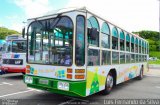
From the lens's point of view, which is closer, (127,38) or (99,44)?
(99,44)

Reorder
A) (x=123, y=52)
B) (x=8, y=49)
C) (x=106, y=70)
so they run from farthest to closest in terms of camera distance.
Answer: (x=8, y=49) → (x=123, y=52) → (x=106, y=70)

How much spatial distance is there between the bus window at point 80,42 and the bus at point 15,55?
239 inches

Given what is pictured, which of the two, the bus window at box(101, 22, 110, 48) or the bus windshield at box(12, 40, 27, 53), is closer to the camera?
the bus window at box(101, 22, 110, 48)

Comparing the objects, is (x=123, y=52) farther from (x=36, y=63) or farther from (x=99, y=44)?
(x=36, y=63)

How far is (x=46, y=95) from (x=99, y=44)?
2.63 metres

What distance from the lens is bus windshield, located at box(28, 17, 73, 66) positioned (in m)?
6.26

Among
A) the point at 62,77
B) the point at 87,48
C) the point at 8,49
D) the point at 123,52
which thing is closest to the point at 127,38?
A: the point at 123,52

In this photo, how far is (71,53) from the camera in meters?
6.09

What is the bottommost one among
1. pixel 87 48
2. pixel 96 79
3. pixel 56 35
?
pixel 96 79

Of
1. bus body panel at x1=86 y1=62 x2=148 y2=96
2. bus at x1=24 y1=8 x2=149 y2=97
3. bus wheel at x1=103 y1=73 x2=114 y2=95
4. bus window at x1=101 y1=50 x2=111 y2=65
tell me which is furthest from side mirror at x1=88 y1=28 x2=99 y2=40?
bus wheel at x1=103 y1=73 x2=114 y2=95

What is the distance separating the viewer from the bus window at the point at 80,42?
20.0 ft

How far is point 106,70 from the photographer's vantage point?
763 cm

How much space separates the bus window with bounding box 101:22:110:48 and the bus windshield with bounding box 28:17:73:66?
5.02 feet

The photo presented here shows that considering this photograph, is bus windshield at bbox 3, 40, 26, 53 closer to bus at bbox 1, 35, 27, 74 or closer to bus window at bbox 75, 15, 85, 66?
A: bus at bbox 1, 35, 27, 74
